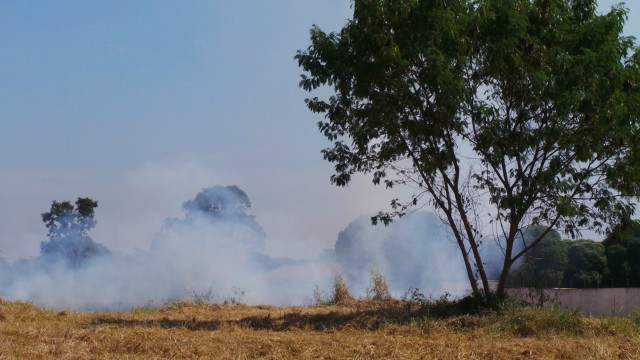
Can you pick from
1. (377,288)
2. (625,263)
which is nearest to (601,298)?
(625,263)

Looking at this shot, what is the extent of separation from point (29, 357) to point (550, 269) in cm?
2454

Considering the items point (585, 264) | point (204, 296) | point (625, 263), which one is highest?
point (585, 264)

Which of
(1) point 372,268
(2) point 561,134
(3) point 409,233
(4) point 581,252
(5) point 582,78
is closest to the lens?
(5) point 582,78

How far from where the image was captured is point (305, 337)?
11016mm

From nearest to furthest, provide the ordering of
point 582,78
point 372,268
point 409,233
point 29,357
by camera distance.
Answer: point 29,357
point 582,78
point 372,268
point 409,233

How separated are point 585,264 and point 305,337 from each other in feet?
82.3

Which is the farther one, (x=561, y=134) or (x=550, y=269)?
(x=550, y=269)

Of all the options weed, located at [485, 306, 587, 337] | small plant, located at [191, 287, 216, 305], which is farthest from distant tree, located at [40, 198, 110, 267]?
weed, located at [485, 306, 587, 337]

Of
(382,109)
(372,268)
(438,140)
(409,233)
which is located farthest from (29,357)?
(409,233)

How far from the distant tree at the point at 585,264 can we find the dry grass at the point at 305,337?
19.3 meters

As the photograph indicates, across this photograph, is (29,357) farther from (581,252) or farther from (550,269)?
(581,252)

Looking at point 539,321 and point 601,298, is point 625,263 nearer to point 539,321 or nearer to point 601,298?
point 601,298

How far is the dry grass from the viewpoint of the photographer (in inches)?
358

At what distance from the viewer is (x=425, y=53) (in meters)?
13.1
